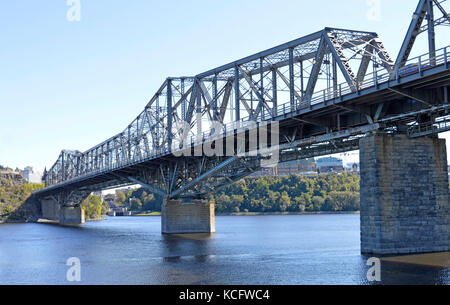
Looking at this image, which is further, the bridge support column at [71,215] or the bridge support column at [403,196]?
the bridge support column at [71,215]

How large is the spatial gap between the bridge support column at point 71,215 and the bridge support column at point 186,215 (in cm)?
6640

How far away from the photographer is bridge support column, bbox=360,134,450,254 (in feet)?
116

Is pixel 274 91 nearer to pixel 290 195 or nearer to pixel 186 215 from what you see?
pixel 186 215

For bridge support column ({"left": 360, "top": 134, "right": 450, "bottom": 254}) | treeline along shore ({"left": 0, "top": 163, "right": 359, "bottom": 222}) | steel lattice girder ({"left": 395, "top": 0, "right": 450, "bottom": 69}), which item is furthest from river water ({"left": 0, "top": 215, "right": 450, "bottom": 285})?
treeline along shore ({"left": 0, "top": 163, "right": 359, "bottom": 222})

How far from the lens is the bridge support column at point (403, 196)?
35.3m

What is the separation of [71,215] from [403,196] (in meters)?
110

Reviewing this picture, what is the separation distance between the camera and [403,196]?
3597 centimetres

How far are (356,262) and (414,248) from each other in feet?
12.3

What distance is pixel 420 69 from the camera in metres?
31.2

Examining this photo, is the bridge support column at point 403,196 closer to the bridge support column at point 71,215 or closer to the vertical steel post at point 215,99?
the vertical steel post at point 215,99

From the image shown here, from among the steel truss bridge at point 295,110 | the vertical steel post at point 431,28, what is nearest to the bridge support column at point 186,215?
the steel truss bridge at point 295,110

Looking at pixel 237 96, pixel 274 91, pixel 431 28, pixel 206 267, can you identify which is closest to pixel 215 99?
pixel 237 96
